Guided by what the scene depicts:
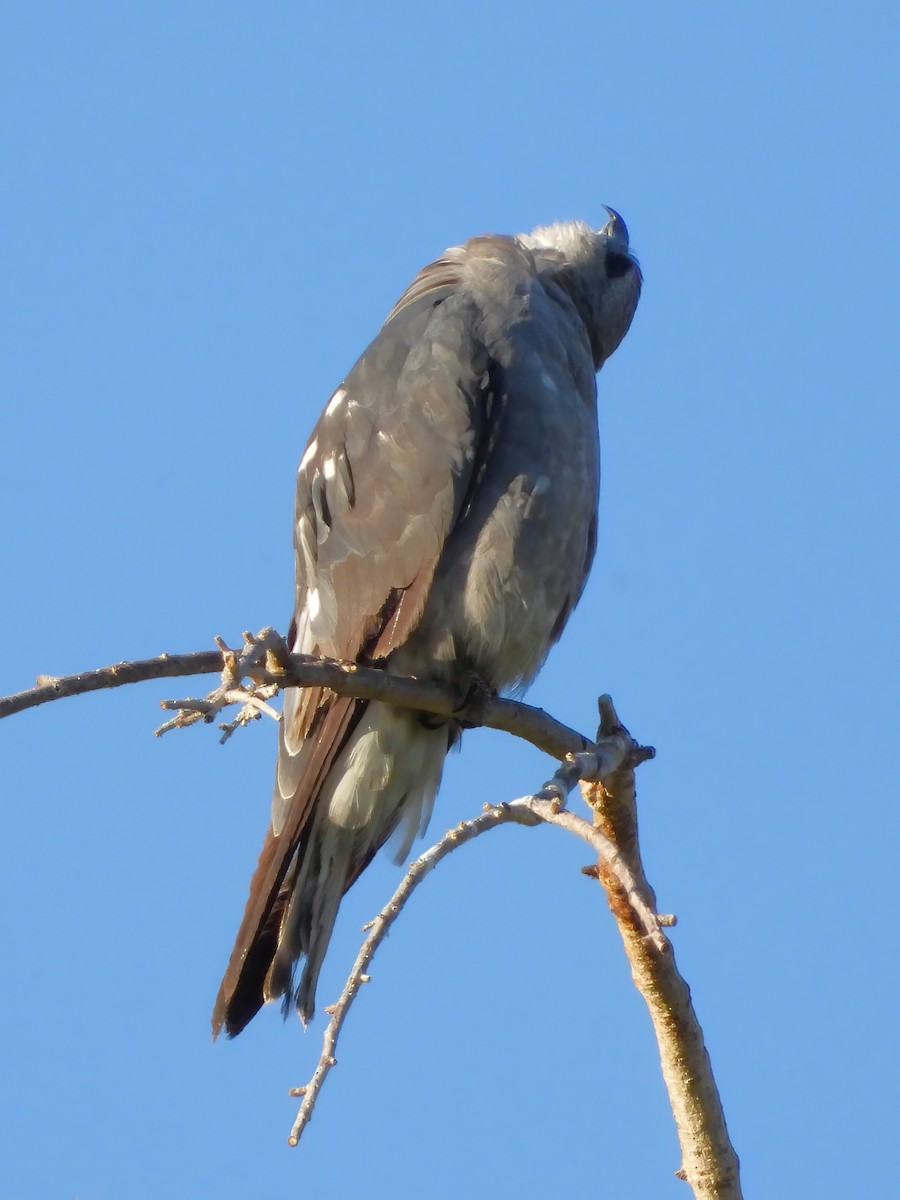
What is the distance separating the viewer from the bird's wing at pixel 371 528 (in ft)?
14.6

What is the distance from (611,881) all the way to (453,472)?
1.39m

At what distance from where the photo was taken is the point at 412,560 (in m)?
4.43

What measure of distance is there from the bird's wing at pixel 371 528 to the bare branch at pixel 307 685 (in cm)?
32

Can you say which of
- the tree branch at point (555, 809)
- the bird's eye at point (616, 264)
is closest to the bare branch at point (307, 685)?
the tree branch at point (555, 809)

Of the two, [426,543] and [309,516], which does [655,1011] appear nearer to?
[426,543]

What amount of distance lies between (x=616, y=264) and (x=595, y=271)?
160 millimetres

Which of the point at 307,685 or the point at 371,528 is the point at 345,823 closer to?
the point at 371,528

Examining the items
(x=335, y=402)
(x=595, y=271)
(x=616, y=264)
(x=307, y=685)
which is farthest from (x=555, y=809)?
(x=616, y=264)

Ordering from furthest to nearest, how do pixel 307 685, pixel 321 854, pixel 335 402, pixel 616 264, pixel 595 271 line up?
pixel 616 264, pixel 595 271, pixel 335 402, pixel 321 854, pixel 307 685

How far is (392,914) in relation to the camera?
2852 millimetres

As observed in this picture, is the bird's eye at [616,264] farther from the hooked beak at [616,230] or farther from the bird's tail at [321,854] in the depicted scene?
the bird's tail at [321,854]

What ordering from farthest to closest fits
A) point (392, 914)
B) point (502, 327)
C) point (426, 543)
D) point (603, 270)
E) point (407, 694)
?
point (603, 270) < point (502, 327) < point (426, 543) < point (407, 694) < point (392, 914)

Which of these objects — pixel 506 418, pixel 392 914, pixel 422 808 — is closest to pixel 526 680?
pixel 422 808

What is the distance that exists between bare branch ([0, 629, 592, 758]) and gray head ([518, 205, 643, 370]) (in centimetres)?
173
